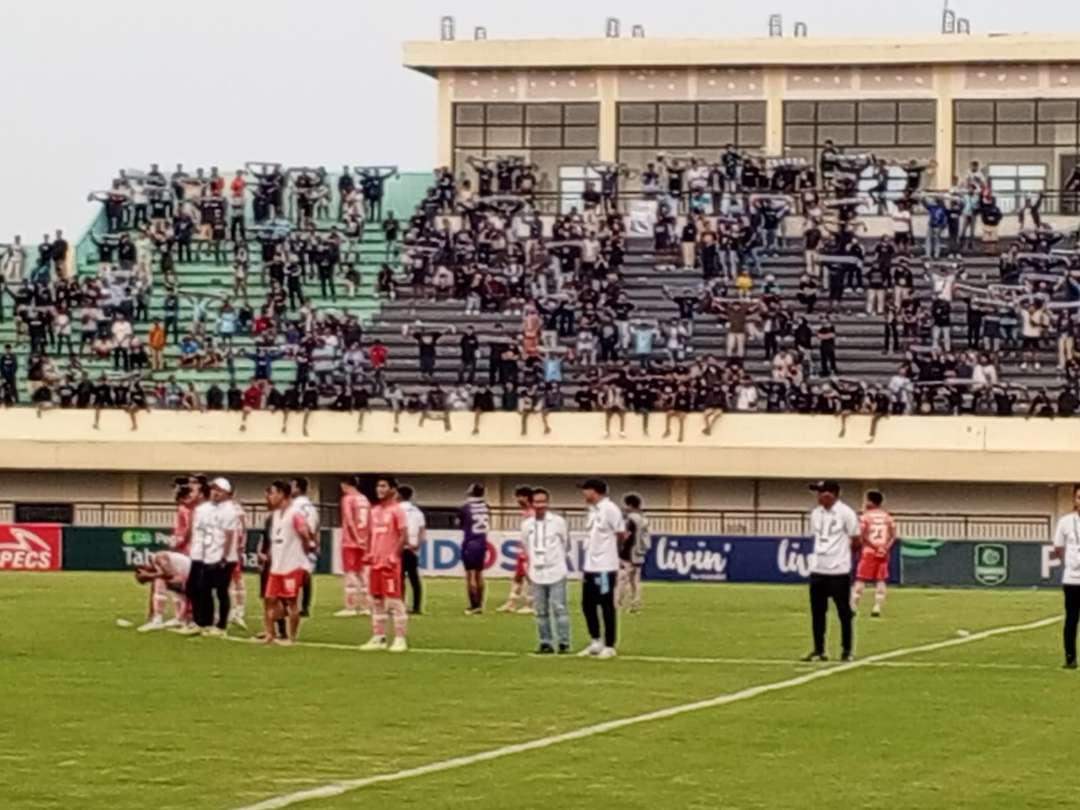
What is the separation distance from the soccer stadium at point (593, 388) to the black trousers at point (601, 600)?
47 mm

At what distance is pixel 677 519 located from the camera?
62812 mm

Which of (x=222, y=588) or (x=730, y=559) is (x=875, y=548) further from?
(x=730, y=559)

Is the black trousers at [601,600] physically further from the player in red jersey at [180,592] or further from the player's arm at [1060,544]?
the player in red jersey at [180,592]

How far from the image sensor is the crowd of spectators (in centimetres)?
6556

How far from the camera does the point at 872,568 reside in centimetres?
4378

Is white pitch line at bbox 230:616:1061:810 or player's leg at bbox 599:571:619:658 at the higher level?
player's leg at bbox 599:571:619:658

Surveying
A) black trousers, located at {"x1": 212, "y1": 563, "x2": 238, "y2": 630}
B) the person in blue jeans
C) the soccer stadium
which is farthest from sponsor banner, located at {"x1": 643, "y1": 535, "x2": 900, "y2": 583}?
black trousers, located at {"x1": 212, "y1": 563, "x2": 238, "y2": 630}

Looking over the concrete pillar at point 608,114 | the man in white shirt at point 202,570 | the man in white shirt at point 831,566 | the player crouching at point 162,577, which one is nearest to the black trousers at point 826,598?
the man in white shirt at point 831,566

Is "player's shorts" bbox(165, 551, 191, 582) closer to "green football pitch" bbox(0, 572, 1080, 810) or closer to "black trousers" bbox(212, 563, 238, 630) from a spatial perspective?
"black trousers" bbox(212, 563, 238, 630)

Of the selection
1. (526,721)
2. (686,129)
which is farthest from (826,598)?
(686,129)

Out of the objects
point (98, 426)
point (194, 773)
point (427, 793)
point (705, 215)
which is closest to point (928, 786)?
point (427, 793)

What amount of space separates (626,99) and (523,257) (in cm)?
1129

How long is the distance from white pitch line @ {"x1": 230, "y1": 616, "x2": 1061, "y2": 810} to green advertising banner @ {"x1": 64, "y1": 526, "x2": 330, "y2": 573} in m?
27.7

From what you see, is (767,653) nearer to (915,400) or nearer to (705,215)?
(915,400)
